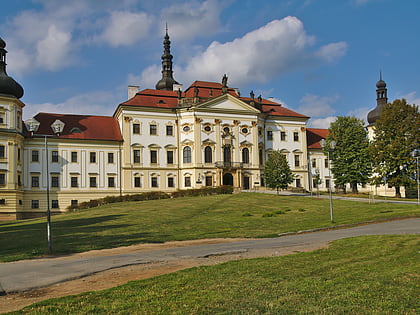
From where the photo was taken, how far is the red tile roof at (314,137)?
69188 millimetres

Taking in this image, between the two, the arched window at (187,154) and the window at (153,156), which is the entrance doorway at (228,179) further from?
the window at (153,156)

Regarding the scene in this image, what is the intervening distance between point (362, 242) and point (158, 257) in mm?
7504

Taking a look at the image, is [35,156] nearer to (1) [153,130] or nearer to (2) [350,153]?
(1) [153,130]

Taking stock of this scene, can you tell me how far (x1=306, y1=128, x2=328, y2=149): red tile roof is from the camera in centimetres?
6919

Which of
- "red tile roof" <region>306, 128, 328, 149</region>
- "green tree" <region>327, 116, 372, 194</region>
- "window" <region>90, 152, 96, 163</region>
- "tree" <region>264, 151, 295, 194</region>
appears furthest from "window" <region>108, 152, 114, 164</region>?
"red tile roof" <region>306, 128, 328, 149</region>

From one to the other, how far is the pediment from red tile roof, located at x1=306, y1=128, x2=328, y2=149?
44.8 feet

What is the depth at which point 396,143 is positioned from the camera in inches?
1962

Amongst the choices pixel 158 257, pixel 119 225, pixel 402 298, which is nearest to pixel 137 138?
pixel 119 225

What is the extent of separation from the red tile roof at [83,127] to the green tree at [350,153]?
29726mm

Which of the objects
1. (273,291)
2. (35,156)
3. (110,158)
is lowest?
(273,291)

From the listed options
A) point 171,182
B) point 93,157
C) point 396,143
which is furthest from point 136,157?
point 396,143

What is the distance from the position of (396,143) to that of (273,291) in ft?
152

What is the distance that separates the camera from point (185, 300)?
825 cm

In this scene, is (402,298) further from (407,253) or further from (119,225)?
(119,225)
